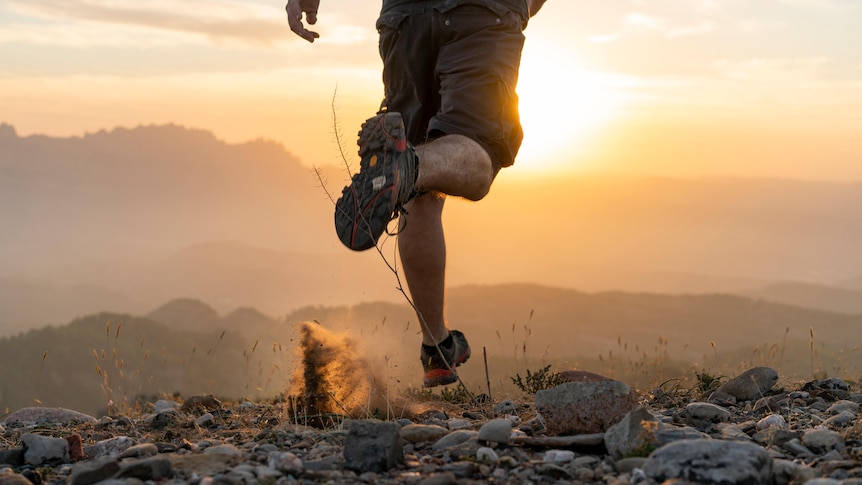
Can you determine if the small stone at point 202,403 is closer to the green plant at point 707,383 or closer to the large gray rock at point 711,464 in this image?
the green plant at point 707,383

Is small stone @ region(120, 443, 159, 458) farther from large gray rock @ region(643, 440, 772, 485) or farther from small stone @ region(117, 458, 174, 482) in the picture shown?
large gray rock @ region(643, 440, 772, 485)

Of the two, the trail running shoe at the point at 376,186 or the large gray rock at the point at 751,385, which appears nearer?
the trail running shoe at the point at 376,186

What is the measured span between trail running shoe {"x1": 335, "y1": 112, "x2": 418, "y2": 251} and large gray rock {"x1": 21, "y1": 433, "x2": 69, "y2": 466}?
1.52m

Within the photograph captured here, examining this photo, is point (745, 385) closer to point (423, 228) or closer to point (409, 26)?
point (423, 228)

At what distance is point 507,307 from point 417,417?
58.6 m

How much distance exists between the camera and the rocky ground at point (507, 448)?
279 centimetres

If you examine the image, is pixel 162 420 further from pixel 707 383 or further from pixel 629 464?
pixel 707 383

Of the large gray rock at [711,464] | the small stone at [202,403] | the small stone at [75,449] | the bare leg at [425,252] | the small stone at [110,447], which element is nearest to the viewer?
the large gray rock at [711,464]

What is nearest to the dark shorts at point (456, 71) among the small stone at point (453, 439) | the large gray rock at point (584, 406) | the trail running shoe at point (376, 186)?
the trail running shoe at point (376, 186)

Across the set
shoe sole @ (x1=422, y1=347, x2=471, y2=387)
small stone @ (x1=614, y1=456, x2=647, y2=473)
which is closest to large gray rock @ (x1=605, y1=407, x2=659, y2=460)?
small stone @ (x1=614, y1=456, x2=647, y2=473)

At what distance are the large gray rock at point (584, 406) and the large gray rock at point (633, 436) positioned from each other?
0.90 ft

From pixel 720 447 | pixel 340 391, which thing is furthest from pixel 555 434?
pixel 340 391

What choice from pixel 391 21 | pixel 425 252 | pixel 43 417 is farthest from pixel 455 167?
pixel 43 417

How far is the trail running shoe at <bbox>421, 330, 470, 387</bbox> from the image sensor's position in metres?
4.79
